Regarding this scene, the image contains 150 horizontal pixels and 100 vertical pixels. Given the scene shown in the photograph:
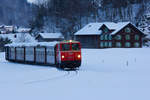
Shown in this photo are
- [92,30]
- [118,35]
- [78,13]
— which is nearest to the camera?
[118,35]

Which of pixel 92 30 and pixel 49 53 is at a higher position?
pixel 92 30

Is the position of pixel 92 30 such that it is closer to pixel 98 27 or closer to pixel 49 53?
pixel 98 27

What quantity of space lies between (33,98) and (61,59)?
1274 centimetres

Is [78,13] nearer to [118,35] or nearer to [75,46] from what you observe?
[118,35]

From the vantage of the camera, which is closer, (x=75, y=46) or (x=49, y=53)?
(x=75, y=46)

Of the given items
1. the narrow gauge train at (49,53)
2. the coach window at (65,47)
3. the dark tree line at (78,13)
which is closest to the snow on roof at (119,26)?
the dark tree line at (78,13)

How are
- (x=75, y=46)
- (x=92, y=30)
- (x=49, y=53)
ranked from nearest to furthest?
(x=75, y=46), (x=49, y=53), (x=92, y=30)

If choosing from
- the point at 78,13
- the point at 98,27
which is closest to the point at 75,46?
the point at 98,27

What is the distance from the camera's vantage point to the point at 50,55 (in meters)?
28.0

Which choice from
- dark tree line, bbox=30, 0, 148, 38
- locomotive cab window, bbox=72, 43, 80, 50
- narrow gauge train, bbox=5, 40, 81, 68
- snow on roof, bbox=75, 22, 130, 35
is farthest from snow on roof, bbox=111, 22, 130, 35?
locomotive cab window, bbox=72, 43, 80, 50

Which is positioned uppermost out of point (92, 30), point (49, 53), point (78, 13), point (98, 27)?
point (78, 13)

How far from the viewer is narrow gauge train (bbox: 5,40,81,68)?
2470 centimetres

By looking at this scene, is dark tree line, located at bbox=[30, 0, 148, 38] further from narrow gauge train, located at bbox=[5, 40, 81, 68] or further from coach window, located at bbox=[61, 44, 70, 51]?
coach window, located at bbox=[61, 44, 70, 51]

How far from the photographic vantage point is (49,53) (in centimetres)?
2820
